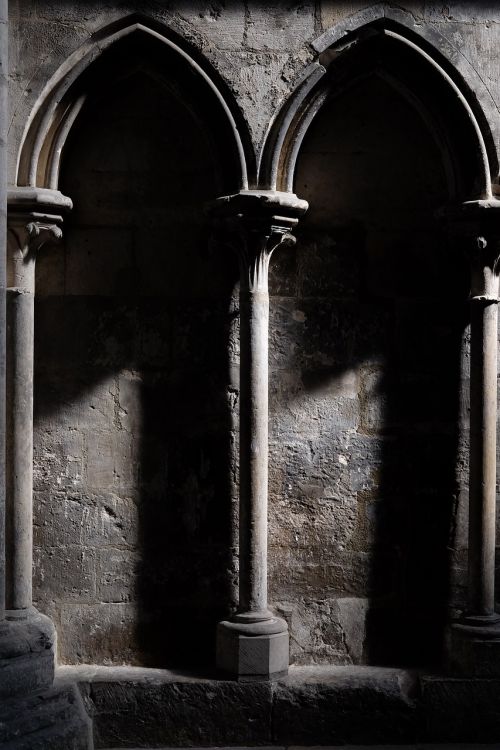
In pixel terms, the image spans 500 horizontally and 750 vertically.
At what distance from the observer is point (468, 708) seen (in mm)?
4453

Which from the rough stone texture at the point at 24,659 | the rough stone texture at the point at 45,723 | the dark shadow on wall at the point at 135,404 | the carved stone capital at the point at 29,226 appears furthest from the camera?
the dark shadow on wall at the point at 135,404

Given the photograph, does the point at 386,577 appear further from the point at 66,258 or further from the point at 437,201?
the point at 66,258

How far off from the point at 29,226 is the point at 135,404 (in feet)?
3.00

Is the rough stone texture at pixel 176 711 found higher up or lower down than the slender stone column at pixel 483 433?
lower down

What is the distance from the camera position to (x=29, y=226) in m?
4.38

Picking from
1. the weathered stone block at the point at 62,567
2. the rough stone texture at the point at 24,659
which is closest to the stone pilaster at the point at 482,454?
the weathered stone block at the point at 62,567

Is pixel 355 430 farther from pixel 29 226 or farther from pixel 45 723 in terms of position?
pixel 45 723

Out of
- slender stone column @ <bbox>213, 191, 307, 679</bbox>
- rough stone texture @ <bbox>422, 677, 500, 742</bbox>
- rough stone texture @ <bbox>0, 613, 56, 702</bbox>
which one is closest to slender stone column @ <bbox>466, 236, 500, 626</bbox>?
rough stone texture @ <bbox>422, 677, 500, 742</bbox>

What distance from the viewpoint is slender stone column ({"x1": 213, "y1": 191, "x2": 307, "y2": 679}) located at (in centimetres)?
443

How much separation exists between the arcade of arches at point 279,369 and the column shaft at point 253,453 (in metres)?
0.01

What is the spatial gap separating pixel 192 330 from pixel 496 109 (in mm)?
1652

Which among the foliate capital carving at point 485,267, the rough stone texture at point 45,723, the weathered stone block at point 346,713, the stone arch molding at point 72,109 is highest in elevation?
the stone arch molding at point 72,109

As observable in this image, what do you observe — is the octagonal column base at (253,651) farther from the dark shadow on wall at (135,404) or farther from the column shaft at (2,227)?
the column shaft at (2,227)

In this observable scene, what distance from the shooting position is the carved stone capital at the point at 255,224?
4.41 metres
